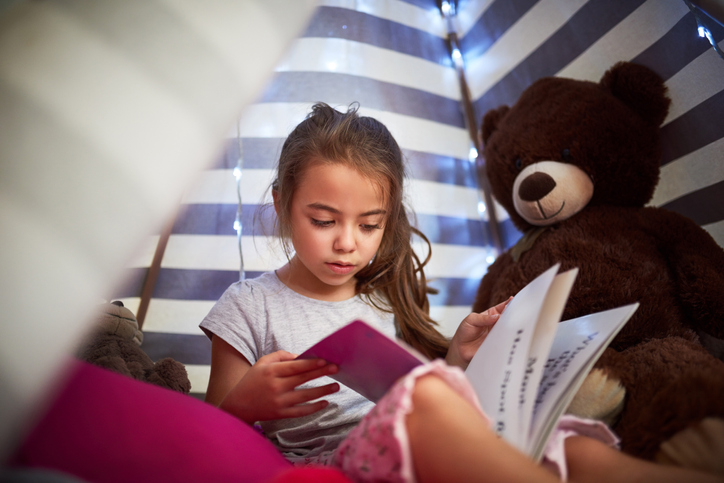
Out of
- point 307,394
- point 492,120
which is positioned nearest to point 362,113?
point 492,120

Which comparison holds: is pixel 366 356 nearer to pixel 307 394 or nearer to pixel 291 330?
pixel 307 394

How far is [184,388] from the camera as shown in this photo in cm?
85

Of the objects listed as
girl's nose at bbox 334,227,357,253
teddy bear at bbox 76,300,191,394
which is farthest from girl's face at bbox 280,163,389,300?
teddy bear at bbox 76,300,191,394

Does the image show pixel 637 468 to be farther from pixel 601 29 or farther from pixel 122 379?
pixel 601 29

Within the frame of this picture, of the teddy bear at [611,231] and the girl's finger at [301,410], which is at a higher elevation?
the teddy bear at [611,231]

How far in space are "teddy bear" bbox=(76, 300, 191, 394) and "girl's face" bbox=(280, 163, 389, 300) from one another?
1.09ft

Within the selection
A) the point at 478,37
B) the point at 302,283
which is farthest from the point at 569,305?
the point at 478,37

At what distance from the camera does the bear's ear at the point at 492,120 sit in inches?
43.3

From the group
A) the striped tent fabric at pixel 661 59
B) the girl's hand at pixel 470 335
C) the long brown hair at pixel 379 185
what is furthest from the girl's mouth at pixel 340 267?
the striped tent fabric at pixel 661 59

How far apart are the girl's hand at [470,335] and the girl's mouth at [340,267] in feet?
0.77

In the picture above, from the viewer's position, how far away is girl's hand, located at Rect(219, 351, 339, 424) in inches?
21.5

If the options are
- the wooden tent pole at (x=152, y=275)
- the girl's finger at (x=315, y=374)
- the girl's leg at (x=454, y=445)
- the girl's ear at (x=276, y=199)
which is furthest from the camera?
the wooden tent pole at (x=152, y=275)

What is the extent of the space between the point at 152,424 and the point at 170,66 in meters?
0.33

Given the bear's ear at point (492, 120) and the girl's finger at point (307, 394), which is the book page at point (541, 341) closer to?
the girl's finger at point (307, 394)
